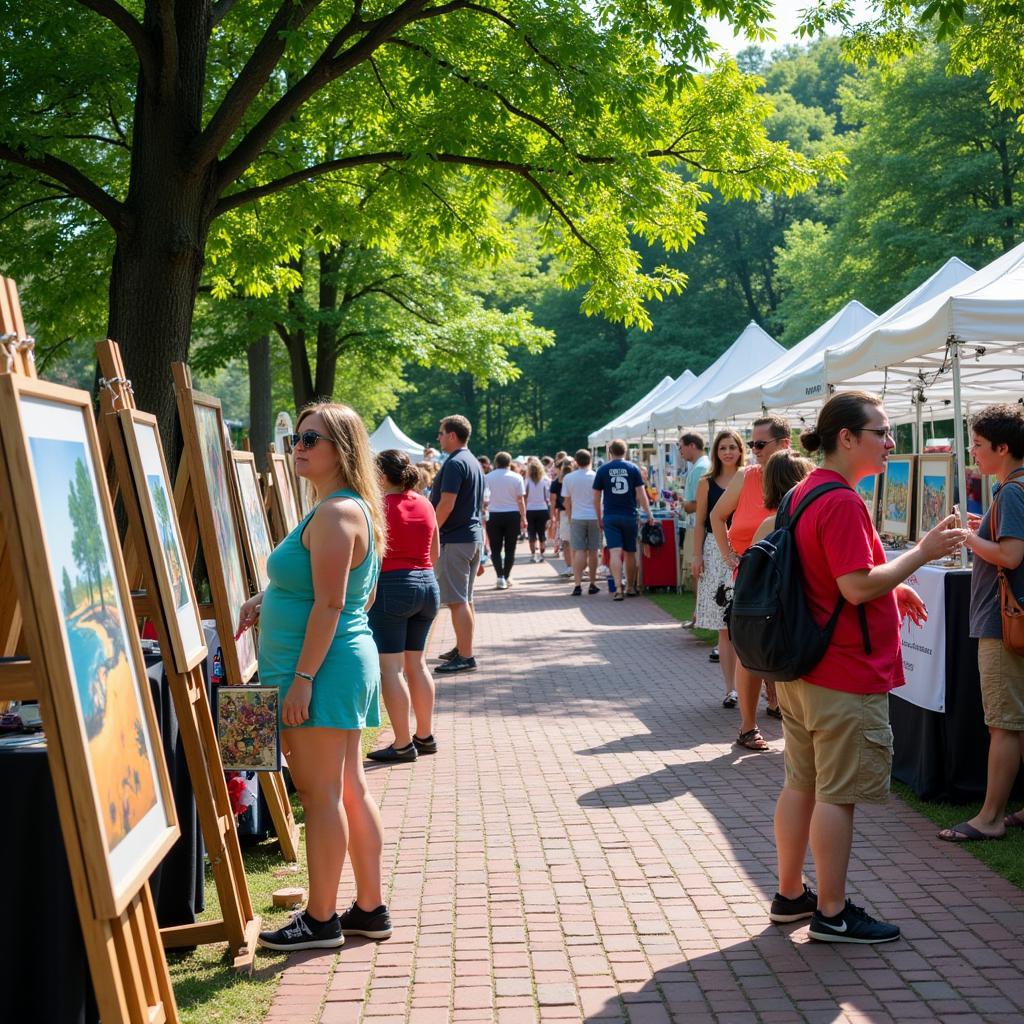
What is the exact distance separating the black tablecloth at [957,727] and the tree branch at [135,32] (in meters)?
6.70

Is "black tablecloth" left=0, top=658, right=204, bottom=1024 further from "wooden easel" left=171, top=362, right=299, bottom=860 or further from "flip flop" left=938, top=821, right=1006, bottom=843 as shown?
"flip flop" left=938, top=821, right=1006, bottom=843

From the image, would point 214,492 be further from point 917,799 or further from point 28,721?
point 917,799

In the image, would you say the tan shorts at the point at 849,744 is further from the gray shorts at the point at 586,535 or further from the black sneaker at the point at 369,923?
the gray shorts at the point at 586,535

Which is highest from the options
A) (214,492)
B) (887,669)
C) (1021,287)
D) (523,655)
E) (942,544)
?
(1021,287)

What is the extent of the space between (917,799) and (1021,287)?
129 inches

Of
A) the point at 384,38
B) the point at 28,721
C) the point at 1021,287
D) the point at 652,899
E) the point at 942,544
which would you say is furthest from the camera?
the point at 384,38

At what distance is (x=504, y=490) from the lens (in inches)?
740

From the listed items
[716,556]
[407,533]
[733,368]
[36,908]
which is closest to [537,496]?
[733,368]

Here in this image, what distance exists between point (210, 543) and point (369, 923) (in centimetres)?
169

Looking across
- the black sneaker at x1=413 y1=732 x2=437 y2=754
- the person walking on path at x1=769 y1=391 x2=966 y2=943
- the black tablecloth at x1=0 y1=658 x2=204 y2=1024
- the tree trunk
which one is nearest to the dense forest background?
the tree trunk

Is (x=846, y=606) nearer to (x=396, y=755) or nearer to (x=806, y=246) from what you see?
(x=396, y=755)

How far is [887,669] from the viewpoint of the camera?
4.55 meters

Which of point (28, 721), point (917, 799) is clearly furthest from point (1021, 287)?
point (28, 721)

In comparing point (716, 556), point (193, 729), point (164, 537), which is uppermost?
point (164, 537)
